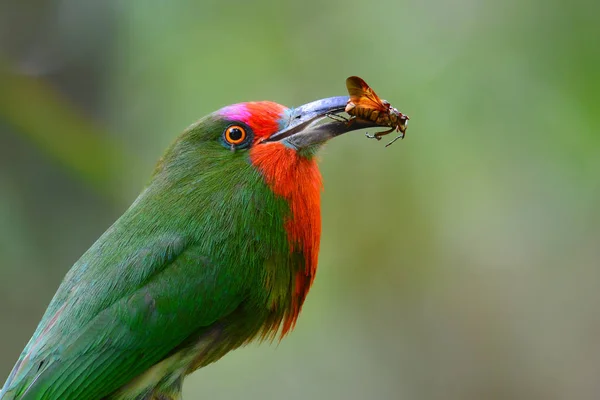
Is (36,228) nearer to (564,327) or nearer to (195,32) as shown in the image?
(195,32)

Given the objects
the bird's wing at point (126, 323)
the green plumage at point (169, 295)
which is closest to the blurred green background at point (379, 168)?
the green plumage at point (169, 295)

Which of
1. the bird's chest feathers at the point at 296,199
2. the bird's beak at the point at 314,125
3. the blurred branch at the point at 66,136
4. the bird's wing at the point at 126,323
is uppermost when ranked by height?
the blurred branch at the point at 66,136

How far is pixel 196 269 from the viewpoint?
3.09 metres

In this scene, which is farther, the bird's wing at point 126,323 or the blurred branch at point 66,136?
the blurred branch at point 66,136

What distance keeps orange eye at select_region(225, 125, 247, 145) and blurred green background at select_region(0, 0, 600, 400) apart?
1318mm

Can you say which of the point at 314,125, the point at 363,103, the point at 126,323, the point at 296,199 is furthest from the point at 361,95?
the point at 126,323

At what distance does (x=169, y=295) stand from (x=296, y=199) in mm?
589

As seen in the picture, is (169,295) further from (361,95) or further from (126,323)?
(361,95)

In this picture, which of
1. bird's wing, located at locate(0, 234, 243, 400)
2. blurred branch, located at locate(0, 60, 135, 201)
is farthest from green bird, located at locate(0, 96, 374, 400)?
blurred branch, located at locate(0, 60, 135, 201)

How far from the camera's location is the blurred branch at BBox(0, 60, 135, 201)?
4.41 meters

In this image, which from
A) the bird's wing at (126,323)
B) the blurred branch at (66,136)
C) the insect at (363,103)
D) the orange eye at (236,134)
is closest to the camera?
the bird's wing at (126,323)

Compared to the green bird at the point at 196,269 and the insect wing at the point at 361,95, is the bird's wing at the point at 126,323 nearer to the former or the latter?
the green bird at the point at 196,269

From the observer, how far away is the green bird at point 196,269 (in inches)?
119

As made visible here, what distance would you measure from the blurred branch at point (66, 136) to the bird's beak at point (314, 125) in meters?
1.43
